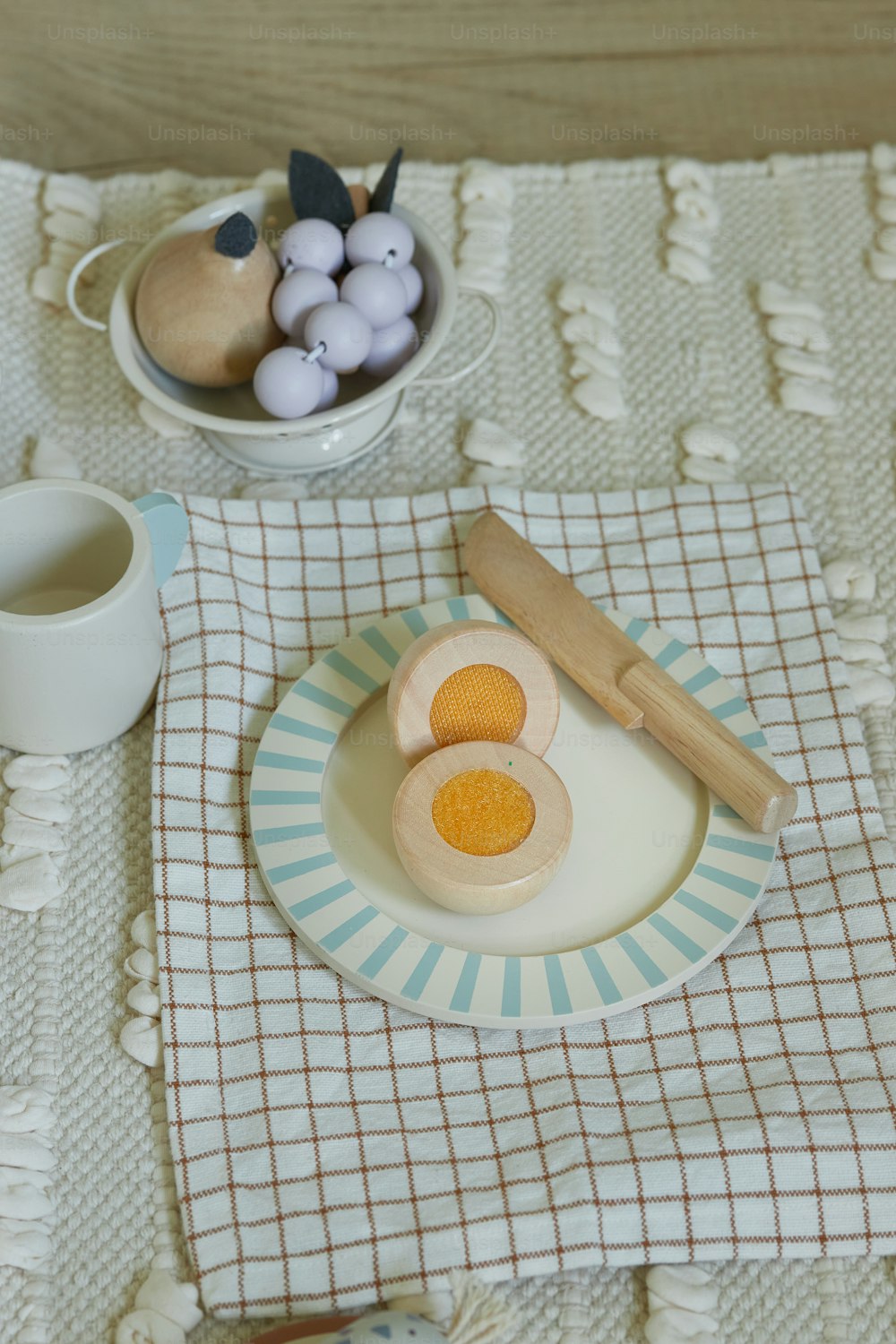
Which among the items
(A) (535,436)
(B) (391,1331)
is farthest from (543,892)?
(A) (535,436)

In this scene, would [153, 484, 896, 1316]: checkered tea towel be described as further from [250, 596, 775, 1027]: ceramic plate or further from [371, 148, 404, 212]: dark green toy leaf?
[371, 148, 404, 212]: dark green toy leaf

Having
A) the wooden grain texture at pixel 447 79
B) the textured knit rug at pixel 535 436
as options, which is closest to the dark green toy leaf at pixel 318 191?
the textured knit rug at pixel 535 436

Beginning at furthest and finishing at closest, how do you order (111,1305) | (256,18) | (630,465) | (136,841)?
(256,18) → (630,465) → (136,841) → (111,1305)

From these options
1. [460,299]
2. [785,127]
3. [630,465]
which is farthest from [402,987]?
[785,127]

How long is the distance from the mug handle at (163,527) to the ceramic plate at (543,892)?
86mm

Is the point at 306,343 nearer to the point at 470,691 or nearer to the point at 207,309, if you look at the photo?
the point at 207,309

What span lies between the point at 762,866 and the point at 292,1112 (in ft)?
0.71

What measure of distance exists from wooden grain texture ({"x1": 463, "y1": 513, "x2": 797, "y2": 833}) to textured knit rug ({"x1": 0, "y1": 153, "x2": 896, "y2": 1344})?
3.5 inches

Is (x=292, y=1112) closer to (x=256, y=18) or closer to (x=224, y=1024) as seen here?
(x=224, y=1024)

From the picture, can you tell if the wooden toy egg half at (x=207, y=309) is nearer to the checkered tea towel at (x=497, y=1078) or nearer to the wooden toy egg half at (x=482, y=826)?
the checkered tea towel at (x=497, y=1078)

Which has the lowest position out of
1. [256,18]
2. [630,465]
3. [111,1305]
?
[111,1305]

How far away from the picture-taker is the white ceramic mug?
0.57 metres

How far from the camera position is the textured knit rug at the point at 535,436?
515 millimetres

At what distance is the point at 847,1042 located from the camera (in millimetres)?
553
